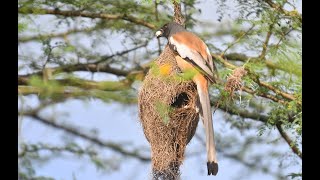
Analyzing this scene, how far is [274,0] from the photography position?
220 inches

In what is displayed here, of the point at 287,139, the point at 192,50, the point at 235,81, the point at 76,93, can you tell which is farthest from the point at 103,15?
the point at 76,93

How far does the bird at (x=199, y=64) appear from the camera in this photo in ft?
13.7

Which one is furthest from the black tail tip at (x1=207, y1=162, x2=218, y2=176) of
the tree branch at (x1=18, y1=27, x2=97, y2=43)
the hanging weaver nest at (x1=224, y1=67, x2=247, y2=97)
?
the tree branch at (x1=18, y1=27, x2=97, y2=43)

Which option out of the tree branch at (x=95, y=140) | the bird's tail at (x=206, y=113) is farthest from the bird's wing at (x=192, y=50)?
the tree branch at (x=95, y=140)

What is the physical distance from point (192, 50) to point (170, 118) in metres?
0.54

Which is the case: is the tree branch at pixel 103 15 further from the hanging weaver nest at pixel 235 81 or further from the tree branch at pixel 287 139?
the hanging weaver nest at pixel 235 81

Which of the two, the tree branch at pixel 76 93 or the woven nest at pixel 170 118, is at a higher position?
the tree branch at pixel 76 93

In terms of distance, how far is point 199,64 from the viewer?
442 centimetres

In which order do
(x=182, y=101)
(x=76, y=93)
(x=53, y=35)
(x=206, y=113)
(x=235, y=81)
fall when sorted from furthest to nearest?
(x=53, y=35) < (x=182, y=101) < (x=206, y=113) < (x=235, y=81) < (x=76, y=93)

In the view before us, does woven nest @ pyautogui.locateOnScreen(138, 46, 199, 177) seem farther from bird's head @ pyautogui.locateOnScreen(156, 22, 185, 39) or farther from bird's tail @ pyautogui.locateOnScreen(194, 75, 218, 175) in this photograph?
bird's head @ pyautogui.locateOnScreen(156, 22, 185, 39)

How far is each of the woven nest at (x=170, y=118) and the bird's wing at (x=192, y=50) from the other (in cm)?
12

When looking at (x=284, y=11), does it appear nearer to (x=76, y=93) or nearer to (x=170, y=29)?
(x=170, y=29)

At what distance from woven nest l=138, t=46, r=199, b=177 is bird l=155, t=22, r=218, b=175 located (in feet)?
0.26
